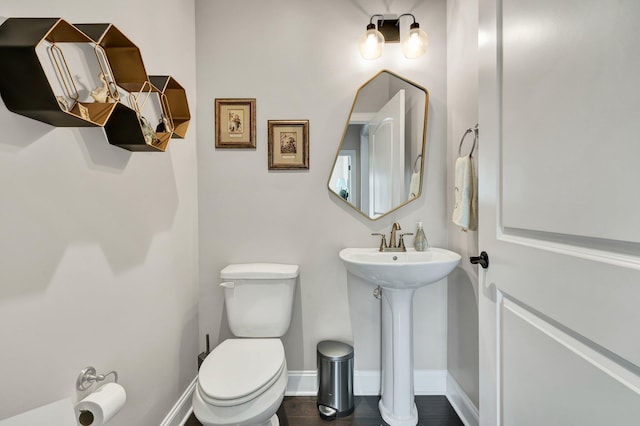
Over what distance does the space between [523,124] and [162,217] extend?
1.51m

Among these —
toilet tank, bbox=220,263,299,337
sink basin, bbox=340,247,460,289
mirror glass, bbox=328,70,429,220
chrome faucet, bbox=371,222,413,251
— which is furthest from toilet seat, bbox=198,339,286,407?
mirror glass, bbox=328,70,429,220

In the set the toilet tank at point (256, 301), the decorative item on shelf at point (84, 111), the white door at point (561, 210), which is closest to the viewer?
the white door at point (561, 210)

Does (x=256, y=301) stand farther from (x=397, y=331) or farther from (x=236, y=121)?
(x=236, y=121)

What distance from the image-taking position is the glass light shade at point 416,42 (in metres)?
1.69

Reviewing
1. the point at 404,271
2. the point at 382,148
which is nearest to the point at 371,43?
the point at 382,148

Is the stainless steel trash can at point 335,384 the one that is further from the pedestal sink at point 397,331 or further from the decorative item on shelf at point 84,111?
the decorative item on shelf at point 84,111

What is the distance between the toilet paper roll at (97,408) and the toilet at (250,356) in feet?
1.04

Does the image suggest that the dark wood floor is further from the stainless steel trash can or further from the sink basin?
the sink basin

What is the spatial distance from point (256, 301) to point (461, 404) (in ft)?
4.15

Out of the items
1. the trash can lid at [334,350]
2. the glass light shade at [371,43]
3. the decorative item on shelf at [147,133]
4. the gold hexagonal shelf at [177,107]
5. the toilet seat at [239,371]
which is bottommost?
the trash can lid at [334,350]

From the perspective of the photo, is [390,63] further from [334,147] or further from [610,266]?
[610,266]

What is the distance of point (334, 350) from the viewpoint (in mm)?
1701

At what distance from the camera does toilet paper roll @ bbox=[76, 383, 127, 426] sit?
34.8 inches

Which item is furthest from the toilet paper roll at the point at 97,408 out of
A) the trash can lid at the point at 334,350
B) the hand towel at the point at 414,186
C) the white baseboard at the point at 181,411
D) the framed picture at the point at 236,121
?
the hand towel at the point at 414,186
